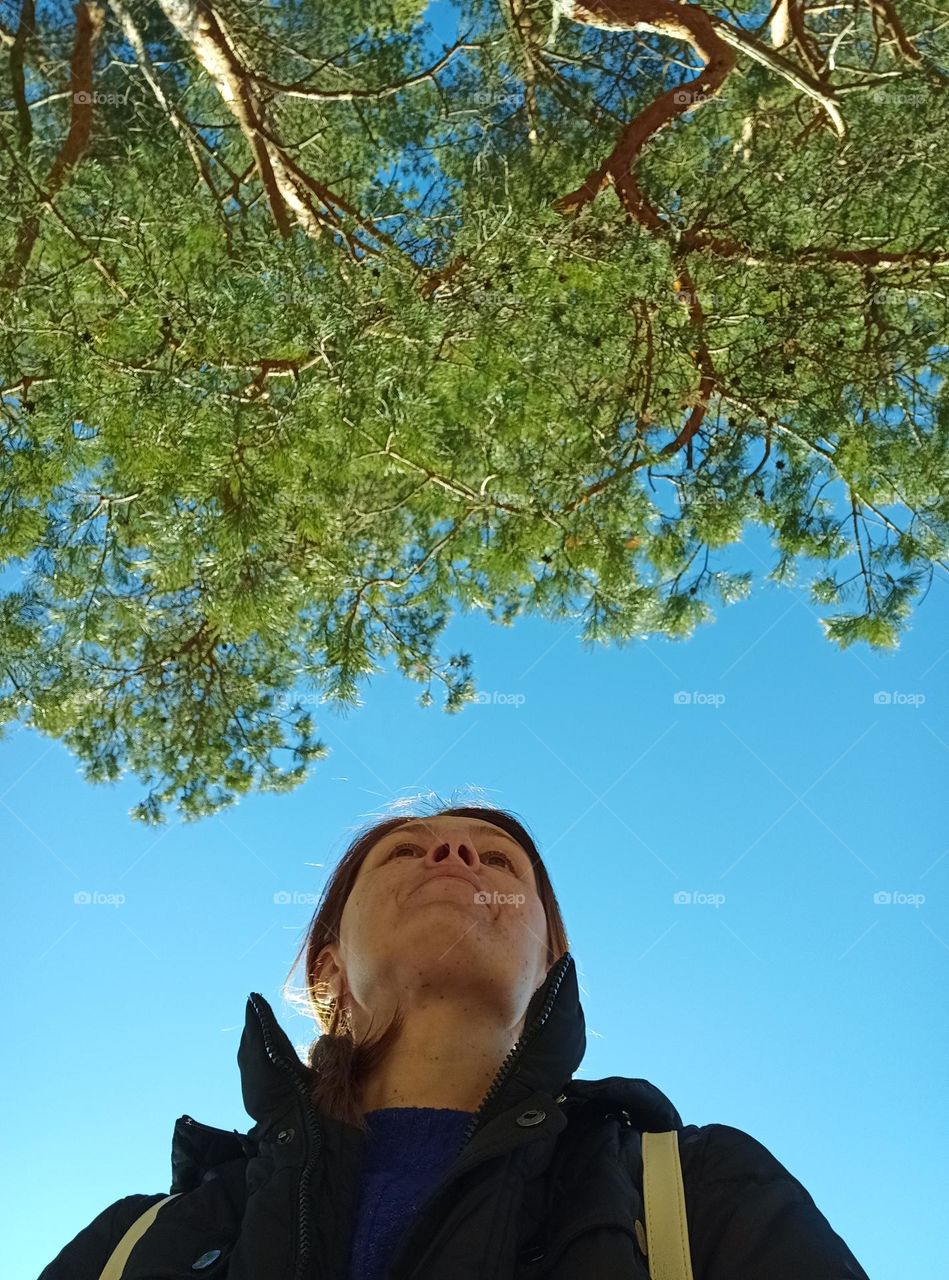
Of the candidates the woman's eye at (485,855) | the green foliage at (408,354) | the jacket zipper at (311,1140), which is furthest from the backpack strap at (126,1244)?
the green foliage at (408,354)

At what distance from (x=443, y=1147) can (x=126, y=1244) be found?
380 mm

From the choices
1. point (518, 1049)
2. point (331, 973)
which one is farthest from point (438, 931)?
point (331, 973)

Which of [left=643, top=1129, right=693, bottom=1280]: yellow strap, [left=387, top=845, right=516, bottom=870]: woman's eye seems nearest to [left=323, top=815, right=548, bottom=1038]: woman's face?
[left=387, top=845, right=516, bottom=870]: woman's eye

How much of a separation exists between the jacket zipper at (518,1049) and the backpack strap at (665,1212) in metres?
0.17

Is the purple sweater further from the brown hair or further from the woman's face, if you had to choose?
the woman's face

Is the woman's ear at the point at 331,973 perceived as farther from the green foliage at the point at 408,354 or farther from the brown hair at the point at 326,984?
the green foliage at the point at 408,354

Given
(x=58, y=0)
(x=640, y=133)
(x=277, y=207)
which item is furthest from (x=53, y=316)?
(x=640, y=133)

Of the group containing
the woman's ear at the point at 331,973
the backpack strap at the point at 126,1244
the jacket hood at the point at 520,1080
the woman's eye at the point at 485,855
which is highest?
the woman's eye at the point at 485,855

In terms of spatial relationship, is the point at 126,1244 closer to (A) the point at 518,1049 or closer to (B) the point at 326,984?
(A) the point at 518,1049

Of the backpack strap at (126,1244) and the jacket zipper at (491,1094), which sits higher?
the jacket zipper at (491,1094)

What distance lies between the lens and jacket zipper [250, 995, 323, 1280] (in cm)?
104

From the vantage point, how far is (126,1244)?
114 cm

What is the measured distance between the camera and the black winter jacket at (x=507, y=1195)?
981mm

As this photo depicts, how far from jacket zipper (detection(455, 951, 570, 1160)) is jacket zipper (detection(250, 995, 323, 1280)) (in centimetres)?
17
